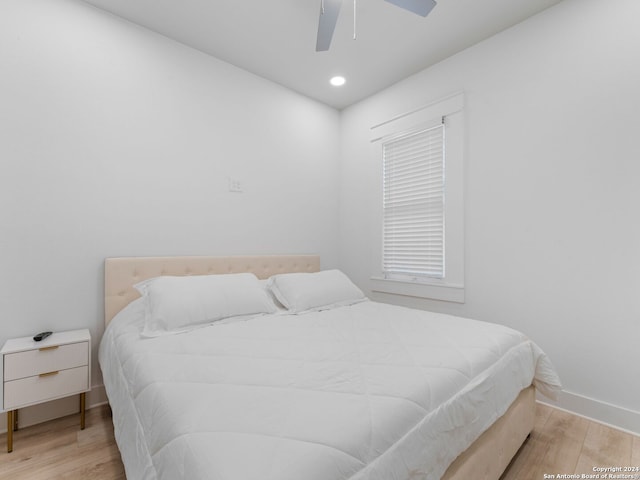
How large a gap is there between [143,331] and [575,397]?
2.75 metres

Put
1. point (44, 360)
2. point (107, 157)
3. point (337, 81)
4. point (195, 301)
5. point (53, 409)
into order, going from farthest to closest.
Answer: point (337, 81) → point (107, 157) → point (53, 409) → point (195, 301) → point (44, 360)

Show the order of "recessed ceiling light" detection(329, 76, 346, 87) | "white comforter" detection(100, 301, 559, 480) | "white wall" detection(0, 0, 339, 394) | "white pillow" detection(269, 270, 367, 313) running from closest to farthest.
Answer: "white comforter" detection(100, 301, 559, 480) < "white wall" detection(0, 0, 339, 394) < "white pillow" detection(269, 270, 367, 313) < "recessed ceiling light" detection(329, 76, 346, 87)

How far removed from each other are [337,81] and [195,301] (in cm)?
250

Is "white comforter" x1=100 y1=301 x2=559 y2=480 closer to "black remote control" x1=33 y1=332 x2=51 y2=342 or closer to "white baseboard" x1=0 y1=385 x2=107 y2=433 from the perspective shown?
"black remote control" x1=33 y1=332 x2=51 y2=342

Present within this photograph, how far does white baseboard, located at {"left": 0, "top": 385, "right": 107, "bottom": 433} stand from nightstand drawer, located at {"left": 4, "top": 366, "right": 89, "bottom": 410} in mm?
311

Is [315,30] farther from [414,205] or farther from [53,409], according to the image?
[53,409]

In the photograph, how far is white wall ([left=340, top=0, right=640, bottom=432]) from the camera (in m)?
1.84

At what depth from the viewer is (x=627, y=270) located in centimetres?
183

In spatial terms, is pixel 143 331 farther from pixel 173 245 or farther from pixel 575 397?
pixel 575 397

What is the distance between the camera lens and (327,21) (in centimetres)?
182

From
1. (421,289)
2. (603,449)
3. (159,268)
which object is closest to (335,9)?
(159,268)

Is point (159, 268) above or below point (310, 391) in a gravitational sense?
above

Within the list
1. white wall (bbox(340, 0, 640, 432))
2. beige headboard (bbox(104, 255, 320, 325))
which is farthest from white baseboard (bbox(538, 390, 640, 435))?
beige headboard (bbox(104, 255, 320, 325))

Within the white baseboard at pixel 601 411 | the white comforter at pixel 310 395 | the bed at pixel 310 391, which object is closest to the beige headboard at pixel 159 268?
the bed at pixel 310 391
